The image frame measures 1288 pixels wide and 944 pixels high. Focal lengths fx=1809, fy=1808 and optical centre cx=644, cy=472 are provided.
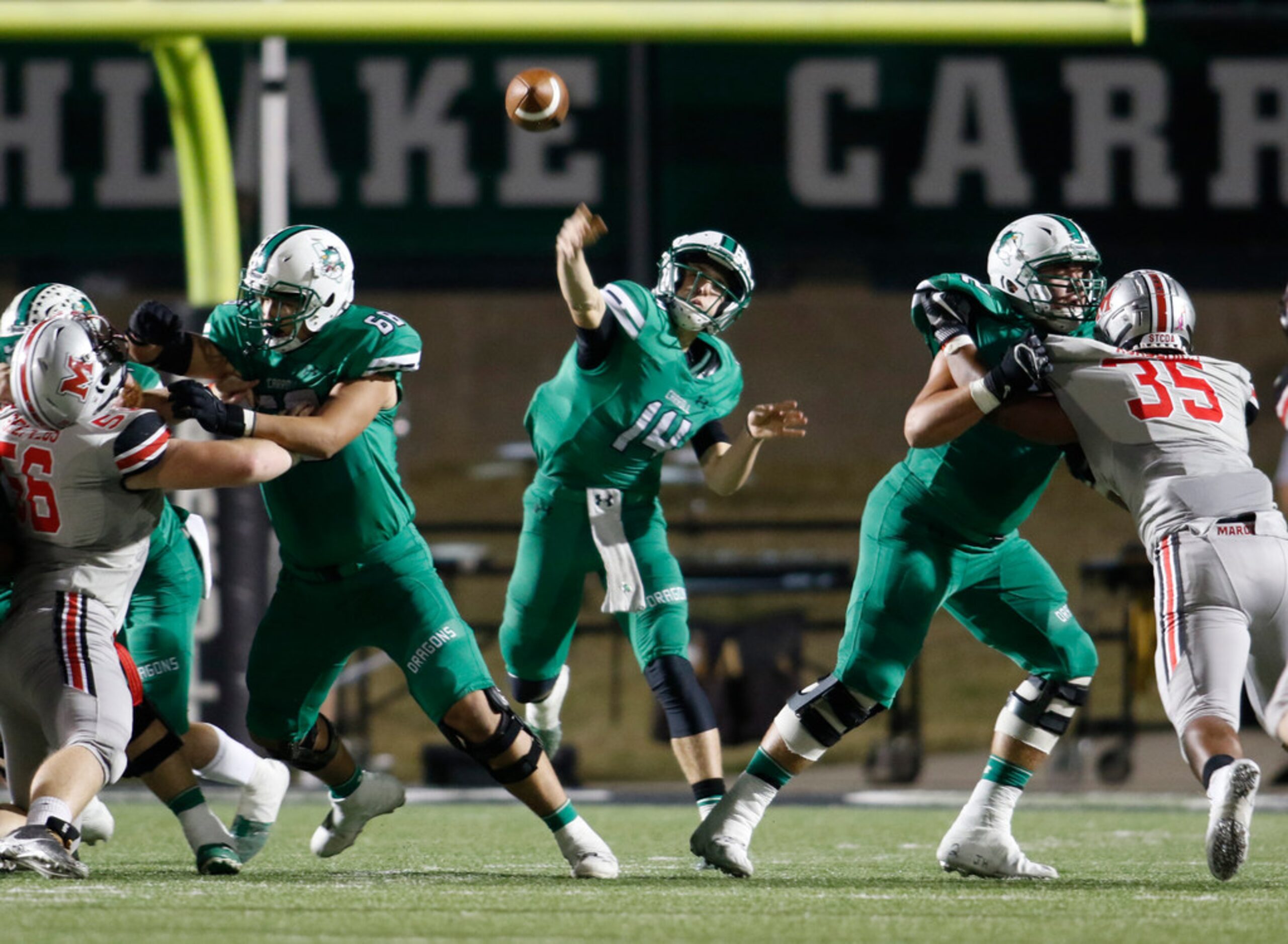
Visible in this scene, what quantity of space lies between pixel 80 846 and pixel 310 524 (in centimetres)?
145

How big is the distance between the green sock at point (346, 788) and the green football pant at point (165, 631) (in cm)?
49

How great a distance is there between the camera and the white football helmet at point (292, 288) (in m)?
4.17

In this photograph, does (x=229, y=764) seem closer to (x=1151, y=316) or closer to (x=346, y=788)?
(x=346, y=788)

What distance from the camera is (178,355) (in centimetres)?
436

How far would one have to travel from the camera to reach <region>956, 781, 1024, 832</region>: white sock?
4.40 meters

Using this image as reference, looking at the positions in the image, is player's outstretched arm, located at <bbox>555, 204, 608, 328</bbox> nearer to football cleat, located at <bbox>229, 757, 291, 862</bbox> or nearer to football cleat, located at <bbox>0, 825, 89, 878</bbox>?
football cleat, located at <bbox>229, 757, 291, 862</bbox>

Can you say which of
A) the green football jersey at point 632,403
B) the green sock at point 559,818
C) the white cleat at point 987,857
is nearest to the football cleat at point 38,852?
the green sock at point 559,818

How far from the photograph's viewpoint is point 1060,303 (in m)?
4.41

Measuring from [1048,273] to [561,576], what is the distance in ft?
5.33

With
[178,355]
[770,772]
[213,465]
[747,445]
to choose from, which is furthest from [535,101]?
[770,772]

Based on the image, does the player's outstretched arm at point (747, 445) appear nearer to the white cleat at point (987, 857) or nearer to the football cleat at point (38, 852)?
the white cleat at point (987, 857)

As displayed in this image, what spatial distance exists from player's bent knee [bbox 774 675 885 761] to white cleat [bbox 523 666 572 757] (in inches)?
45.6

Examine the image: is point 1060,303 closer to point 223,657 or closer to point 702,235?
point 702,235

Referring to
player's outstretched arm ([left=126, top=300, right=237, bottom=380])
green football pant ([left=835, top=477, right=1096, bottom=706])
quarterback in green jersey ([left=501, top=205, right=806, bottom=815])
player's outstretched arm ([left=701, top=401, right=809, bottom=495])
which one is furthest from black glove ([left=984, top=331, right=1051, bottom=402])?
player's outstretched arm ([left=126, top=300, right=237, bottom=380])
